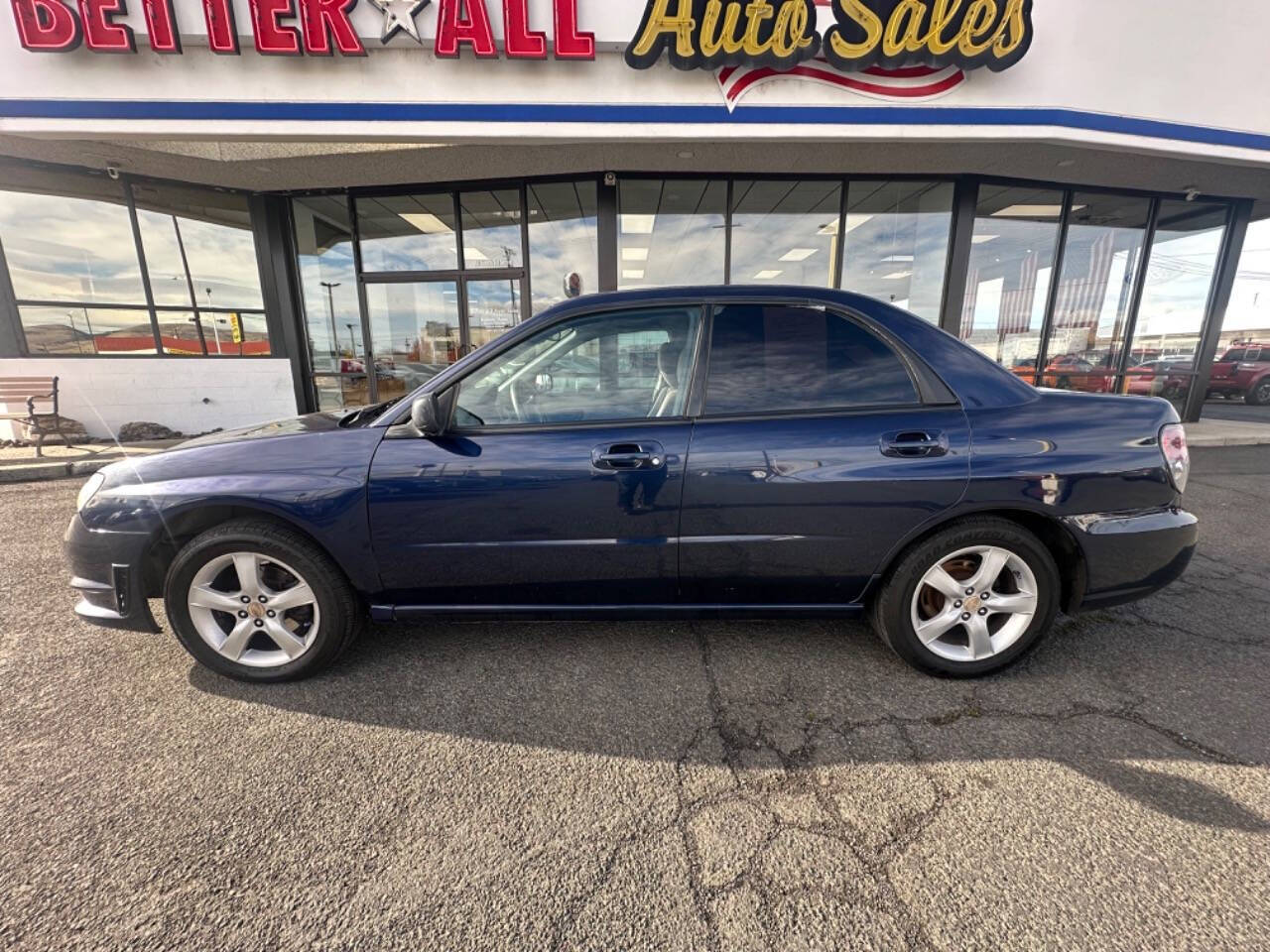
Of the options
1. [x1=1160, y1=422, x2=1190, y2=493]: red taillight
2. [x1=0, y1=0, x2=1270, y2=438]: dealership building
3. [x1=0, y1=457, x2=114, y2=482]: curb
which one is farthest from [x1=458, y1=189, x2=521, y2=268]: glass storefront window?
[x1=1160, y1=422, x2=1190, y2=493]: red taillight

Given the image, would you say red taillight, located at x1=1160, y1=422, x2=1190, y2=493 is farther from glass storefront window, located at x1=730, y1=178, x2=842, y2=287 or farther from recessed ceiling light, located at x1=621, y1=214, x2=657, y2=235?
recessed ceiling light, located at x1=621, y1=214, x2=657, y2=235

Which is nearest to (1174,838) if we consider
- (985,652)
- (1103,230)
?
(985,652)

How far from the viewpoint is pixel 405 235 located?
8477mm

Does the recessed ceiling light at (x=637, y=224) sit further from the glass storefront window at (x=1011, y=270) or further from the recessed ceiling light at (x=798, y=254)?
the glass storefront window at (x=1011, y=270)

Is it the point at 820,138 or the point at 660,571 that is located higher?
the point at 820,138

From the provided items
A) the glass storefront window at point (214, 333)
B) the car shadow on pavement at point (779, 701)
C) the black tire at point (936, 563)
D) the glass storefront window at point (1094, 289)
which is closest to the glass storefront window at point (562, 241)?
the glass storefront window at point (214, 333)

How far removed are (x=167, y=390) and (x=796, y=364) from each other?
400 inches

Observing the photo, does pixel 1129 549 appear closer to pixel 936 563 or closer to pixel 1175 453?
pixel 1175 453

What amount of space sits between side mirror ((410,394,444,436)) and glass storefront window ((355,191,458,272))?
718 cm

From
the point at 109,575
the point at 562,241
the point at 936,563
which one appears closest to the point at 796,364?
the point at 936,563

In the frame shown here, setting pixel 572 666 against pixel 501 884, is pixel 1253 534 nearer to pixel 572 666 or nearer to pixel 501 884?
pixel 572 666

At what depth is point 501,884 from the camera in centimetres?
143

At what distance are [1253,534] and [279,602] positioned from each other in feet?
22.0

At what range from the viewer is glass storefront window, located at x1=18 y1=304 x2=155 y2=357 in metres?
7.85
